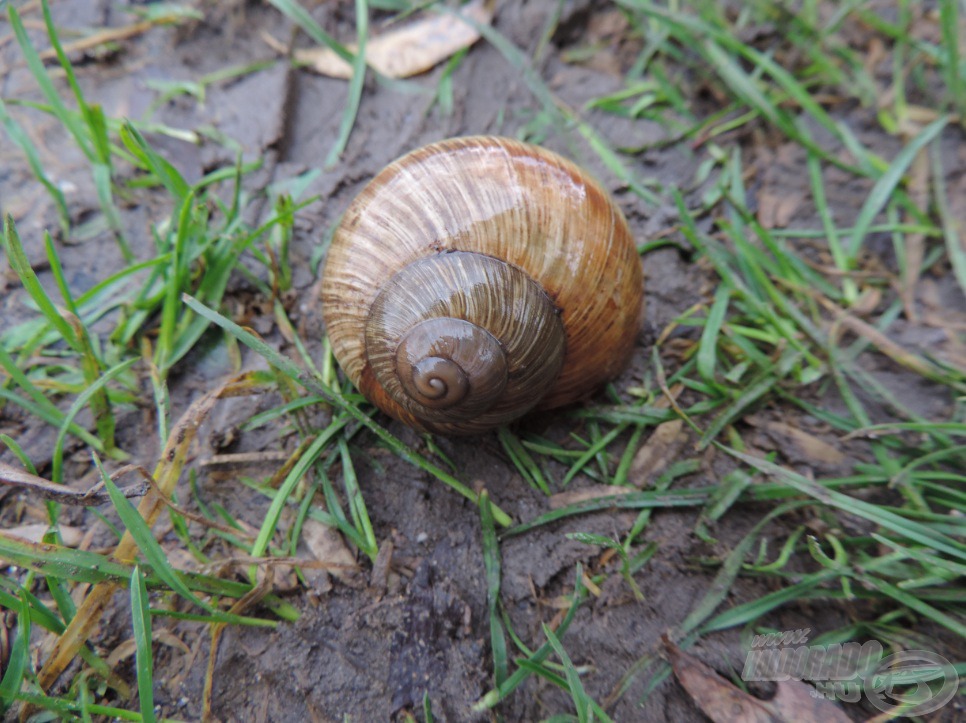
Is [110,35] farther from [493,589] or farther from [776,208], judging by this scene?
[776,208]

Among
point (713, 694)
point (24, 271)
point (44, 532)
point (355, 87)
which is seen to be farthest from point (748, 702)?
point (355, 87)

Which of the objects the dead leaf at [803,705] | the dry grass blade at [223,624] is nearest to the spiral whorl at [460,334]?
the dry grass blade at [223,624]

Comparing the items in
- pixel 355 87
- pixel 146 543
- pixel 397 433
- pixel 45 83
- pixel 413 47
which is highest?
pixel 413 47

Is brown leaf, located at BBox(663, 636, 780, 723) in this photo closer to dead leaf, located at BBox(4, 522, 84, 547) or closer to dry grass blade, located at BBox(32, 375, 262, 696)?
dry grass blade, located at BBox(32, 375, 262, 696)

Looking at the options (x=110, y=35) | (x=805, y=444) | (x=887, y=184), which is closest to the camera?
(x=805, y=444)

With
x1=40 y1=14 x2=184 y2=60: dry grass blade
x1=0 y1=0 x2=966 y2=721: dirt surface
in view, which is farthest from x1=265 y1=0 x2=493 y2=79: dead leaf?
x1=40 y1=14 x2=184 y2=60: dry grass blade
